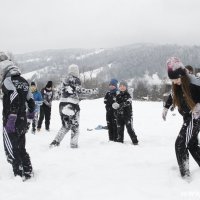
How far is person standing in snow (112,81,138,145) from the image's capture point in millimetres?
9578

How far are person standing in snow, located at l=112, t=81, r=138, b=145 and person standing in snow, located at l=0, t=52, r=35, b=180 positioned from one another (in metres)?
4.05

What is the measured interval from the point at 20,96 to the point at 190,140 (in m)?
2.72

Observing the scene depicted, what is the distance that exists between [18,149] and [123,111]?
4.23 meters

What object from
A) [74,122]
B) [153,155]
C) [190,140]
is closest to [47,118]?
[74,122]

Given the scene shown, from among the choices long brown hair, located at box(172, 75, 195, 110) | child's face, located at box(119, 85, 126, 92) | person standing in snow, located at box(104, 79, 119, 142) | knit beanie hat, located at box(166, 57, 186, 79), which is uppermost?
knit beanie hat, located at box(166, 57, 186, 79)

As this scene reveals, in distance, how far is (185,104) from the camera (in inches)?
215

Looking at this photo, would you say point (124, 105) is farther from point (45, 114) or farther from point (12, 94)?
point (45, 114)

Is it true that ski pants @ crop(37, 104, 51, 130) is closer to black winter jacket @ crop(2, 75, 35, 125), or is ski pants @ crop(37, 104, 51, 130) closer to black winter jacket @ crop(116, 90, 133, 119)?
black winter jacket @ crop(116, 90, 133, 119)

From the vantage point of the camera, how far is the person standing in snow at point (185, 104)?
17.4 ft

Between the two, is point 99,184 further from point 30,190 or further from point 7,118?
point 7,118

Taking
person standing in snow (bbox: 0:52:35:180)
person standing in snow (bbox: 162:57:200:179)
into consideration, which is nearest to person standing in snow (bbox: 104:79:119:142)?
person standing in snow (bbox: 0:52:35:180)

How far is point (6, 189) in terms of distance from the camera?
205 inches

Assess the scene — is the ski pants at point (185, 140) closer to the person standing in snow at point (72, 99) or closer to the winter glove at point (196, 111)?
the winter glove at point (196, 111)

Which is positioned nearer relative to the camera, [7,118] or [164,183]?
[164,183]
